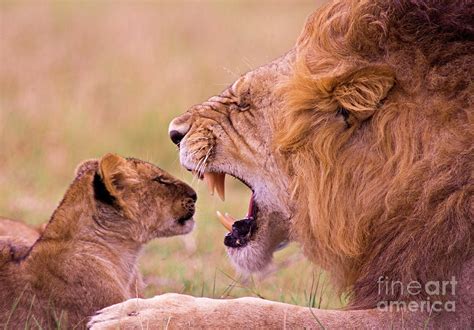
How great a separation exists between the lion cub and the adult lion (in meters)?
0.42

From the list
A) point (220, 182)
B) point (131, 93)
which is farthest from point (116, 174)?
point (131, 93)

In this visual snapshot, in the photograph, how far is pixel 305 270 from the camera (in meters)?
5.38

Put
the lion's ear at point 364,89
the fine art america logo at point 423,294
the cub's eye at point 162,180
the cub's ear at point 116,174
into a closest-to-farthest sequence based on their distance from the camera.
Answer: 1. the fine art america logo at point 423,294
2. the lion's ear at point 364,89
3. the cub's ear at point 116,174
4. the cub's eye at point 162,180

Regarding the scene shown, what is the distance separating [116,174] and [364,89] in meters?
1.17

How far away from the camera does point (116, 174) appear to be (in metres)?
4.09

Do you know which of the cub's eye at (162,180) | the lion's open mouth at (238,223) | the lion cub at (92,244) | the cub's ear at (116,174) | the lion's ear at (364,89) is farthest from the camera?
the cub's eye at (162,180)

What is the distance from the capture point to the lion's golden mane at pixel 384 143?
3.20m

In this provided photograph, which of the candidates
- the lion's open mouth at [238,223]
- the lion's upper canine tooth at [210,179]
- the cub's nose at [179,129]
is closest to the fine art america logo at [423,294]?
the lion's open mouth at [238,223]

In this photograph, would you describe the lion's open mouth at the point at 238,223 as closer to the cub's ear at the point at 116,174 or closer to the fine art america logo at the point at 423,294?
the cub's ear at the point at 116,174

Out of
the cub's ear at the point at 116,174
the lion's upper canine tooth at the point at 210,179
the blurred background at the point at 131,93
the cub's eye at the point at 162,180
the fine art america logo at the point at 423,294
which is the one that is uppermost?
the blurred background at the point at 131,93

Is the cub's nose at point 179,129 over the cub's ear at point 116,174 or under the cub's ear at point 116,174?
over

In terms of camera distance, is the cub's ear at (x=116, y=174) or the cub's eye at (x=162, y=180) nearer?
the cub's ear at (x=116, y=174)

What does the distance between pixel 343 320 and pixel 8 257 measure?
127 cm

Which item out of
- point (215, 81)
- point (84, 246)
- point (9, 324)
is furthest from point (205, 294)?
point (215, 81)
